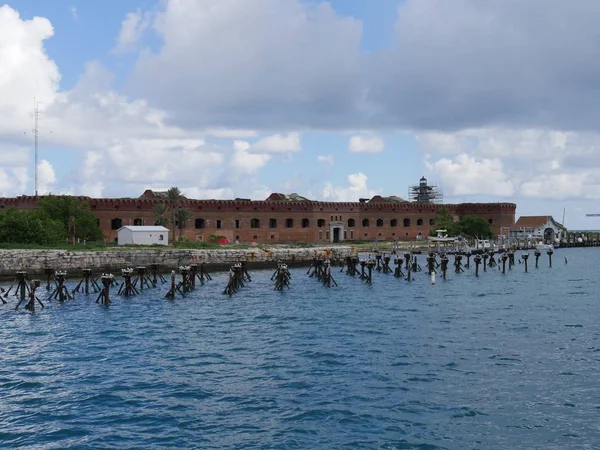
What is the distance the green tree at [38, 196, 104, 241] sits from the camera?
226 feet

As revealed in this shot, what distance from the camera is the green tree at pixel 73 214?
68.9m

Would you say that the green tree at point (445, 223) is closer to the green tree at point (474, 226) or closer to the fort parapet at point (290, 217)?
the fort parapet at point (290, 217)

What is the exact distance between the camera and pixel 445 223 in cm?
10112

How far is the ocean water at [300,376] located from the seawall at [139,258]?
1485 centimetres

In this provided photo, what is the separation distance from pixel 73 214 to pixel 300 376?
5670cm

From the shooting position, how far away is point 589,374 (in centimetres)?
1967

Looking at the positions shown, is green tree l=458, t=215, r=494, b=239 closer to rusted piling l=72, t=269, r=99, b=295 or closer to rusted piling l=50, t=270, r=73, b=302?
rusted piling l=72, t=269, r=99, b=295

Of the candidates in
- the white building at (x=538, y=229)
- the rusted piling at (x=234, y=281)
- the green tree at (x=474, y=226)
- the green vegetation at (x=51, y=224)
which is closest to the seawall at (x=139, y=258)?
the green vegetation at (x=51, y=224)

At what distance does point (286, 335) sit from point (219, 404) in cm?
974

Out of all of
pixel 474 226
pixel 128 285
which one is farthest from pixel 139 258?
pixel 474 226

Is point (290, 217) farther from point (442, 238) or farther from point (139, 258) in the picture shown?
point (139, 258)

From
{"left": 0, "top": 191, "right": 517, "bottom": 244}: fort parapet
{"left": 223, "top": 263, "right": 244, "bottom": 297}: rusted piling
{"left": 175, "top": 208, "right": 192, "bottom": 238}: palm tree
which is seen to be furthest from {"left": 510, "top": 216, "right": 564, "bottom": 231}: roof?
{"left": 223, "top": 263, "right": 244, "bottom": 297}: rusted piling

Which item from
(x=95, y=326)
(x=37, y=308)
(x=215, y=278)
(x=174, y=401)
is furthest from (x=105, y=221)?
(x=174, y=401)

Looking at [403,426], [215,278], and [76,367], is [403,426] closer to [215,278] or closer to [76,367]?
[76,367]
